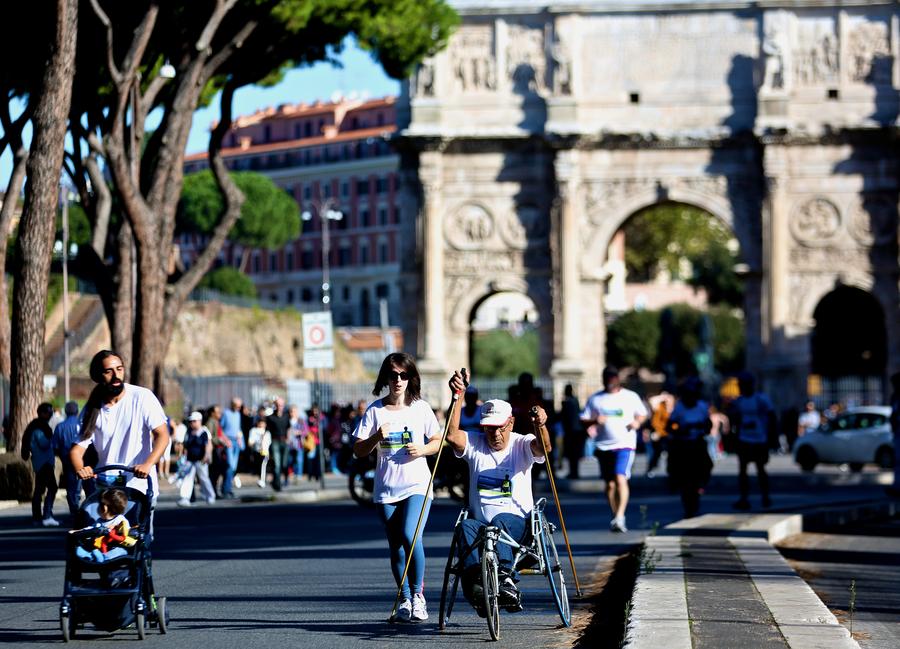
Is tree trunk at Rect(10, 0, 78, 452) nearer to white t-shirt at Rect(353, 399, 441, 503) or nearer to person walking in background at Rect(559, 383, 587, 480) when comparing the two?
person walking in background at Rect(559, 383, 587, 480)

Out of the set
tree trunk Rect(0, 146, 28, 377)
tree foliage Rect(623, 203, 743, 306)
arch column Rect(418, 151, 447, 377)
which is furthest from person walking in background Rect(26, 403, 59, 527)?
tree foliage Rect(623, 203, 743, 306)

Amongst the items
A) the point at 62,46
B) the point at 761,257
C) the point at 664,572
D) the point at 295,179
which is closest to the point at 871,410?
the point at 761,257

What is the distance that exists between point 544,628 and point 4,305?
61.0 feet

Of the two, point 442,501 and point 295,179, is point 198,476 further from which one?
point 295,179

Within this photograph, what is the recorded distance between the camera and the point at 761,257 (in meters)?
45.1

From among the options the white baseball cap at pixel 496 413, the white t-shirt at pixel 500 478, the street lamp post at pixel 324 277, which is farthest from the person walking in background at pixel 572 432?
the white baseball cap at pixel 496 413

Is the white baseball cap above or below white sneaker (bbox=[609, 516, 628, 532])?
above

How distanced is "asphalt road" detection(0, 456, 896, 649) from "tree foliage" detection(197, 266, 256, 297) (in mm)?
72174

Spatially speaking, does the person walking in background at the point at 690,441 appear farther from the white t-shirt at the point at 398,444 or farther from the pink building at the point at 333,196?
the pink building at the point at 333,196

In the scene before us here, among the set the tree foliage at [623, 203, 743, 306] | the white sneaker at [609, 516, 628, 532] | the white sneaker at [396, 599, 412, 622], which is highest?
the tree foliage at [623, 203, 743, 306]

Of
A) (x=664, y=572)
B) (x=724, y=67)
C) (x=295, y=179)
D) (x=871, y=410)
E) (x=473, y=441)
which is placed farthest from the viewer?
(x=295, y=179)

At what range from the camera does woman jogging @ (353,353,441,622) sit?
34.9 ft

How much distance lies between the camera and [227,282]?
97.6 meters

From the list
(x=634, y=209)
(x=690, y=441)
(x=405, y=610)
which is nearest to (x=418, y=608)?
(x=405, y=610)
